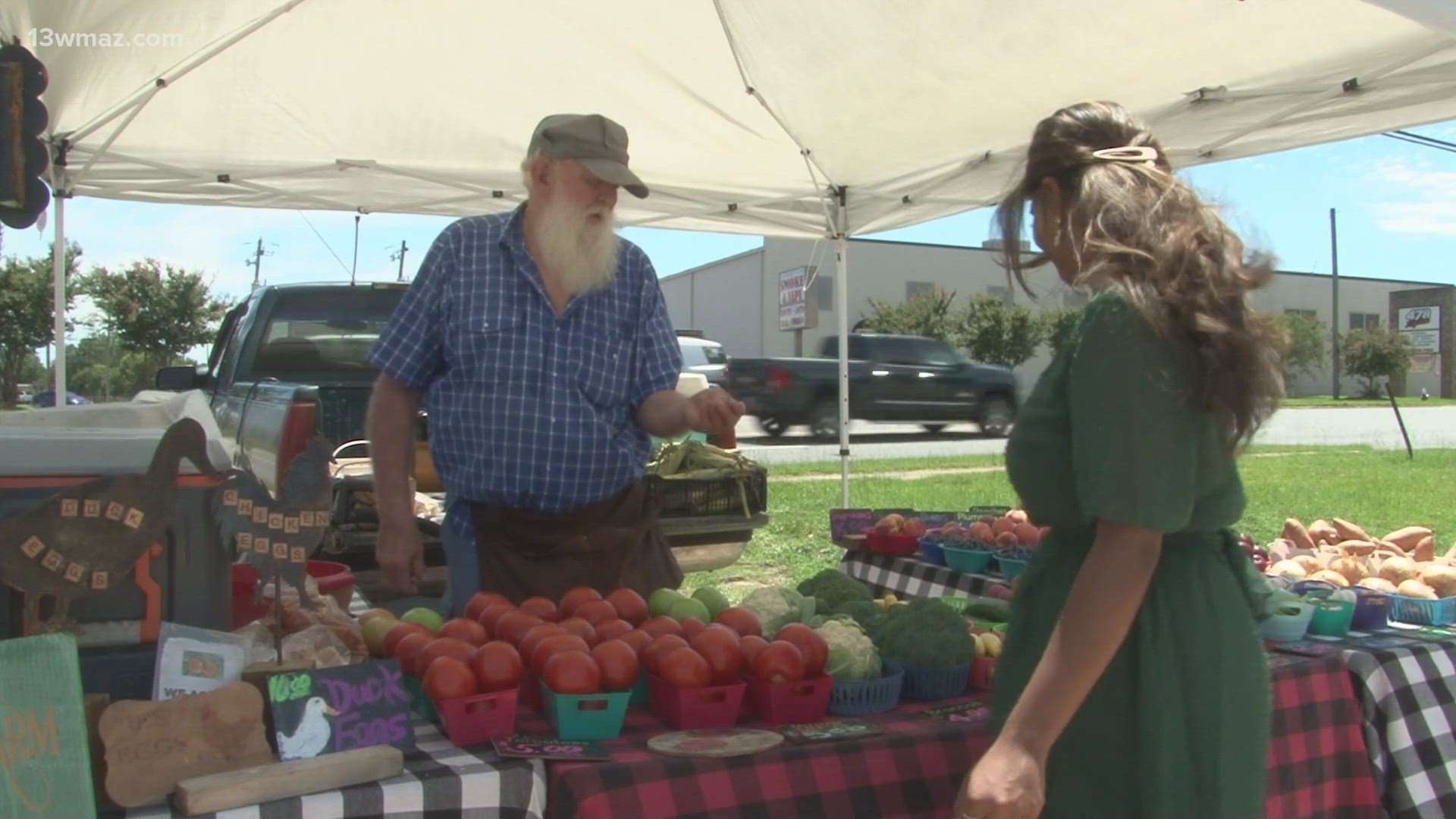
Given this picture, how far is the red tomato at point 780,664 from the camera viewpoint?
1.70m

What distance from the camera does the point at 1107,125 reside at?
1.39 m

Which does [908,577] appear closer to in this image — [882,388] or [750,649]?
[750,649]

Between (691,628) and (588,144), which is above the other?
(588,144)

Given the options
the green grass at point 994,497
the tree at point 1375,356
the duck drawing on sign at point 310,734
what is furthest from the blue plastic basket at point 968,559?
the tree at point 1375,356

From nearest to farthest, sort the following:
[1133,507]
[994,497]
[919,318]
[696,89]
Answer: [1133,507] < [696,89] < [994,497] < [919,318]

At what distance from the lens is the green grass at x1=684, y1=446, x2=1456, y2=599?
7.60 meters

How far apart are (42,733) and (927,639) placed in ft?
4.24

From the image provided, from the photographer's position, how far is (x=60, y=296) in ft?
17.7

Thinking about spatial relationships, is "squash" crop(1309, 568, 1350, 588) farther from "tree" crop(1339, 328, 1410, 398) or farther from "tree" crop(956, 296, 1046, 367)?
"tree" crop(1339, 328, 1410, 398)

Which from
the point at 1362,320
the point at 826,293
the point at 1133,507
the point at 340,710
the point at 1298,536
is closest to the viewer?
the point at 1133,507

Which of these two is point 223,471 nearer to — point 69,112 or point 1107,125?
point 1107,125

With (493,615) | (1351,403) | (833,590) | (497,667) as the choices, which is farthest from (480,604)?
(1351,403)

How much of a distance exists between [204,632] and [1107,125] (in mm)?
1397

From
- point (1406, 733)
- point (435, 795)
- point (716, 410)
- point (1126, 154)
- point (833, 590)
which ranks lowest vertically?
point (1406, 733)
